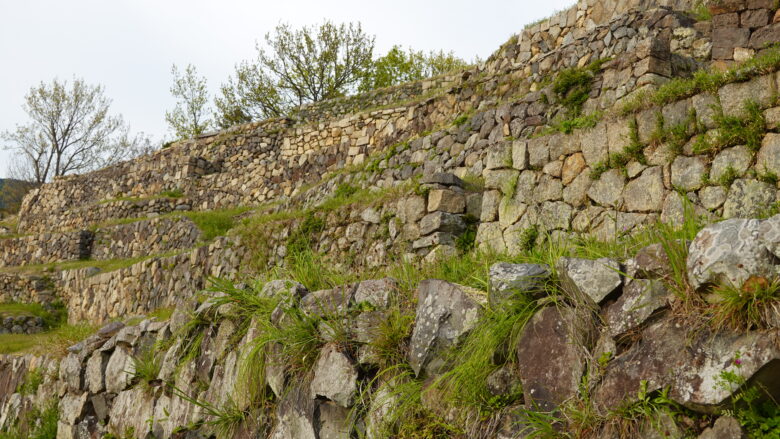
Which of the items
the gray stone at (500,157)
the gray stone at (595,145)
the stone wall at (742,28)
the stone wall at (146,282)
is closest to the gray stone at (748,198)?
the gray stone at (595,145)

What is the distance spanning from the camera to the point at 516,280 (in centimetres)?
334

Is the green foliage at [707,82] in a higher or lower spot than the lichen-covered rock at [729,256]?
higher

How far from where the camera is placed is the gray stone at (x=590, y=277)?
2973mm

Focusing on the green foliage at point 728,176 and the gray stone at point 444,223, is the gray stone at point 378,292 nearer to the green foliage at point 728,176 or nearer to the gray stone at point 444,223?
the green foliage at point 728,176

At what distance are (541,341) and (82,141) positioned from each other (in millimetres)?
37900

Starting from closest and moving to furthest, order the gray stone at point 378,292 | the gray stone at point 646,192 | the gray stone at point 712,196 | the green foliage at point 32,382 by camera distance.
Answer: the gray stone at point 378,292, the gray stone at point 712,196, the gray stone at point 646,192, the green foliage at point 32,382

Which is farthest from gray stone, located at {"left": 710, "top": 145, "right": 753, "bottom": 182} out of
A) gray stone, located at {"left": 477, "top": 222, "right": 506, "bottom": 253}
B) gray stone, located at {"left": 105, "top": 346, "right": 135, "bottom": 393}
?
gray stone, located at {"left": 105, "top": 346, "right": 135, "bottom": 393}

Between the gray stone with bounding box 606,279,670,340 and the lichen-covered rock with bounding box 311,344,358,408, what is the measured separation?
167 centimetres

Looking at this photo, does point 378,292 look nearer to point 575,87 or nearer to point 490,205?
point 490,205

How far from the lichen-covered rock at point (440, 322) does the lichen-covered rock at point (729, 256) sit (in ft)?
4.05

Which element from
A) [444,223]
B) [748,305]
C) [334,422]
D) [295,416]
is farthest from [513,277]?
[444,223]

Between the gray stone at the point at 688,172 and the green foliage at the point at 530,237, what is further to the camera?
the green foliage at the point at 530,237

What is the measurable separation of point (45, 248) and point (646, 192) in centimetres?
2286

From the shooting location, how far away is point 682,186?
5711 millimetres
